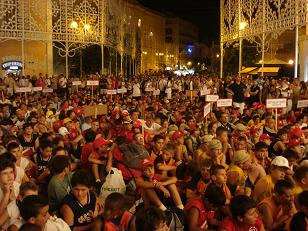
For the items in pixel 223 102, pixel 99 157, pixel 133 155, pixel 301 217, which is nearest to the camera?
pixel 301 217

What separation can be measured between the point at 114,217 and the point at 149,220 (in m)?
0.69

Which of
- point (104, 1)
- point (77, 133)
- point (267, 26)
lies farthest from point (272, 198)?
point (104, 1)

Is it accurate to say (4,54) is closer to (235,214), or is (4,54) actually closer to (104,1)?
(104,1)

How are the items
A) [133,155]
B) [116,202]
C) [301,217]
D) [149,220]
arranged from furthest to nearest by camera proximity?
[133,155]
[116,202]
[301,217]
[149,220]

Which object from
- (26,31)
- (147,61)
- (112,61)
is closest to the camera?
(26,31)

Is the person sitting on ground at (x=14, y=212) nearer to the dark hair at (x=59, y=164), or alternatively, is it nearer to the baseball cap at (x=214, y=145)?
the dark hair at (x=59, y=164)

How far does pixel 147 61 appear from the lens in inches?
3484

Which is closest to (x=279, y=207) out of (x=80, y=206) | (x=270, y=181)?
(x=270, y=181)

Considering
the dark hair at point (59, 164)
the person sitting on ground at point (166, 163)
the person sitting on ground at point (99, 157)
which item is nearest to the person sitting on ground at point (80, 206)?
the dark hair at point (59, 164)

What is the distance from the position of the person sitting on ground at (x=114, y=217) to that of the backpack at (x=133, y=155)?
1974 mm

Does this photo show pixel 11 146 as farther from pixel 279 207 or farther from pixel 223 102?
pixel 223 102

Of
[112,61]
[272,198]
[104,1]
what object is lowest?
[272,198]

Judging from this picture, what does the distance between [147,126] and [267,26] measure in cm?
1482

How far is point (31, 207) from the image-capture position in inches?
181
